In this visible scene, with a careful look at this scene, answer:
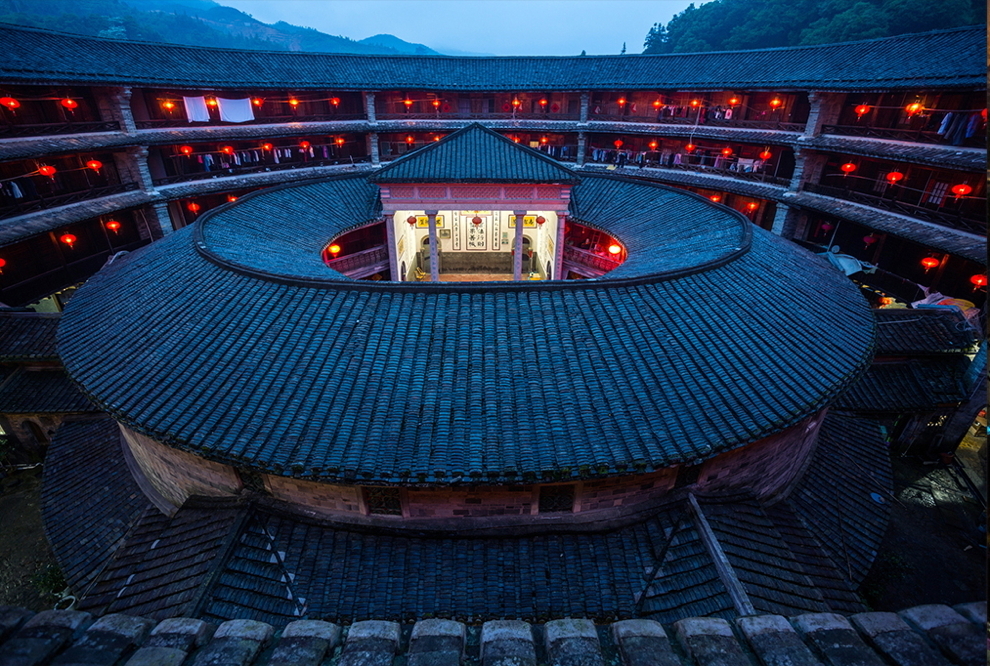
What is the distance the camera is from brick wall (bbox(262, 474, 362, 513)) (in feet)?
33.6

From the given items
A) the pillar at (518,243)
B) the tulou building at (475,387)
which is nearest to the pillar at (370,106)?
the tulou building at (475,387)

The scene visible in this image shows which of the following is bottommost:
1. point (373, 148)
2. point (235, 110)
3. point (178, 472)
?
point (178, 472)

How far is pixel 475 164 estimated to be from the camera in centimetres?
2552

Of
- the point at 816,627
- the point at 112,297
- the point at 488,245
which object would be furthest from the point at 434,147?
the point at 816,627

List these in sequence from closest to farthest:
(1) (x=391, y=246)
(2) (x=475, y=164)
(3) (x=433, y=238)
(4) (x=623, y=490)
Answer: (4) (x=623, y=490) < (2) (x=475, y=164) < (3) (x=433, y=238) < (1) (x=391, y=246)

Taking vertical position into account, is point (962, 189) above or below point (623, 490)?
above

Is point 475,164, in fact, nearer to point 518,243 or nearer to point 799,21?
point 518,243

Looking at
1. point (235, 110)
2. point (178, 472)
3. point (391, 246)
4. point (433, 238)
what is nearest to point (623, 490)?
point (178, 472)

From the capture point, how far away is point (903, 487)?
18891 mm

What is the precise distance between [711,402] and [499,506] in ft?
16.7

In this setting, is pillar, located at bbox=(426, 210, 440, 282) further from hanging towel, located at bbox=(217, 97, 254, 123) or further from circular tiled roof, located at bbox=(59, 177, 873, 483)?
hanging towel, located at bbox=(217, 97, 254, 123)

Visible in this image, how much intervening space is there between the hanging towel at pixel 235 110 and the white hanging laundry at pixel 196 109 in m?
1.20

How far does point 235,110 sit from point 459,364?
35.9m

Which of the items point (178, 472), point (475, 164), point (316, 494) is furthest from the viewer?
point (475, 164)
